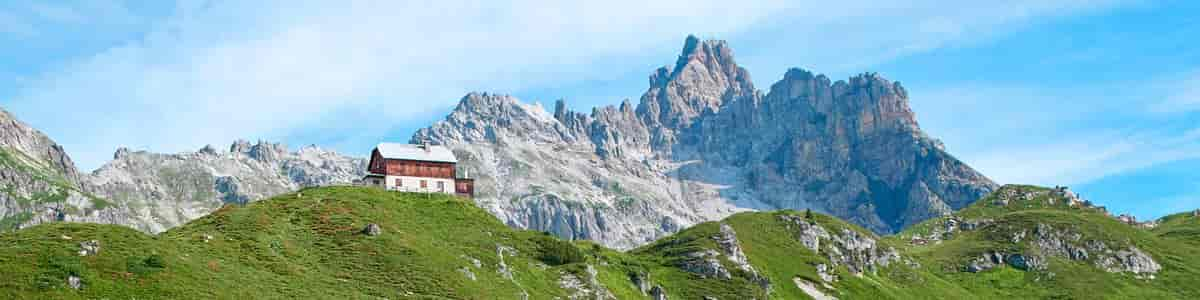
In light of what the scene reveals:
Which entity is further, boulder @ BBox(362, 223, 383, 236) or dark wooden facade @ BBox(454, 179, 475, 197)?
dark wooden facade @ BBox(454, 179, 475, 197)

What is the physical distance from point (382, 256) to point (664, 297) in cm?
6262

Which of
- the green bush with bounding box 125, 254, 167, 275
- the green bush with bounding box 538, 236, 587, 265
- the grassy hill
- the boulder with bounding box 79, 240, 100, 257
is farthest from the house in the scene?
the boulder with bounding box 79, 240, 100, 257

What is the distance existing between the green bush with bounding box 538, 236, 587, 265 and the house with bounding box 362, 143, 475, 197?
19.6 m

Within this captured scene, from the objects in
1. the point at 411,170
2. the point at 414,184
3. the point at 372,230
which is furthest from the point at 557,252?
the point at 372,230

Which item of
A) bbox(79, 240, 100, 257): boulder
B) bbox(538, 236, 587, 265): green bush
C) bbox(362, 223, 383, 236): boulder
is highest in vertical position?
bbox(362, 223, 383, 236): boulder

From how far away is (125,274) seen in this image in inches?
4117

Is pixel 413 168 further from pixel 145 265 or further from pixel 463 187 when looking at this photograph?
pixel 145 265

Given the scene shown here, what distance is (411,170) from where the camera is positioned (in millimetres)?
178375

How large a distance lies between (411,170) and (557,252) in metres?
28.2

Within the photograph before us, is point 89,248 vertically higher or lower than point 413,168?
lower

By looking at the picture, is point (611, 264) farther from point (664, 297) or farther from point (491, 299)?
point (491, 299)

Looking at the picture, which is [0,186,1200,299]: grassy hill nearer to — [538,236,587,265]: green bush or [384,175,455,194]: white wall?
[538,236,587,265]: green bush

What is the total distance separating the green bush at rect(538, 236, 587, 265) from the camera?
163 metres

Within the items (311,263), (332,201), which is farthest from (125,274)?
(332,201)
